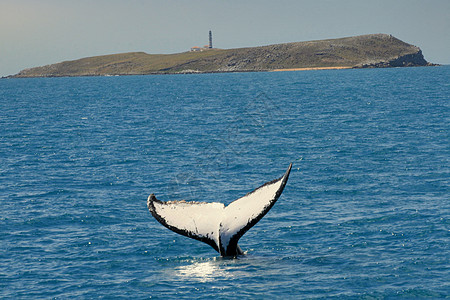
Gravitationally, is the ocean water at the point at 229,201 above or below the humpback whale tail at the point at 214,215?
below

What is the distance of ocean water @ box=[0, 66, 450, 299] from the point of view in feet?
59.6

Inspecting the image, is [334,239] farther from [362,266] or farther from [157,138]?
[157,138]

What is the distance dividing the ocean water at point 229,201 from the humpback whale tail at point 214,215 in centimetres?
268

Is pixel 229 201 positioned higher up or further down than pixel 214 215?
further down

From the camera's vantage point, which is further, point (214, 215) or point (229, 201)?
point (229, 201)

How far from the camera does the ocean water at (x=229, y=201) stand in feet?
59.6

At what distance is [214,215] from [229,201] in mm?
13739

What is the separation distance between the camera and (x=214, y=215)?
1545 centimetres

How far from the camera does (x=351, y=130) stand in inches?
2226

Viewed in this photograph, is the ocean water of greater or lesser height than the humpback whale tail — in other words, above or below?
below

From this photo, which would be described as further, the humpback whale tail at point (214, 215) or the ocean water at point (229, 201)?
the ocean water at point (229, 201)

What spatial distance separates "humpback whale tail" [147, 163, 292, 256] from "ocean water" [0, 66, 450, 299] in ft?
8.78

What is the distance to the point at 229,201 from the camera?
29.2 metres

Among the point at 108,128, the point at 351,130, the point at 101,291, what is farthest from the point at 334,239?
the point at 108,128
